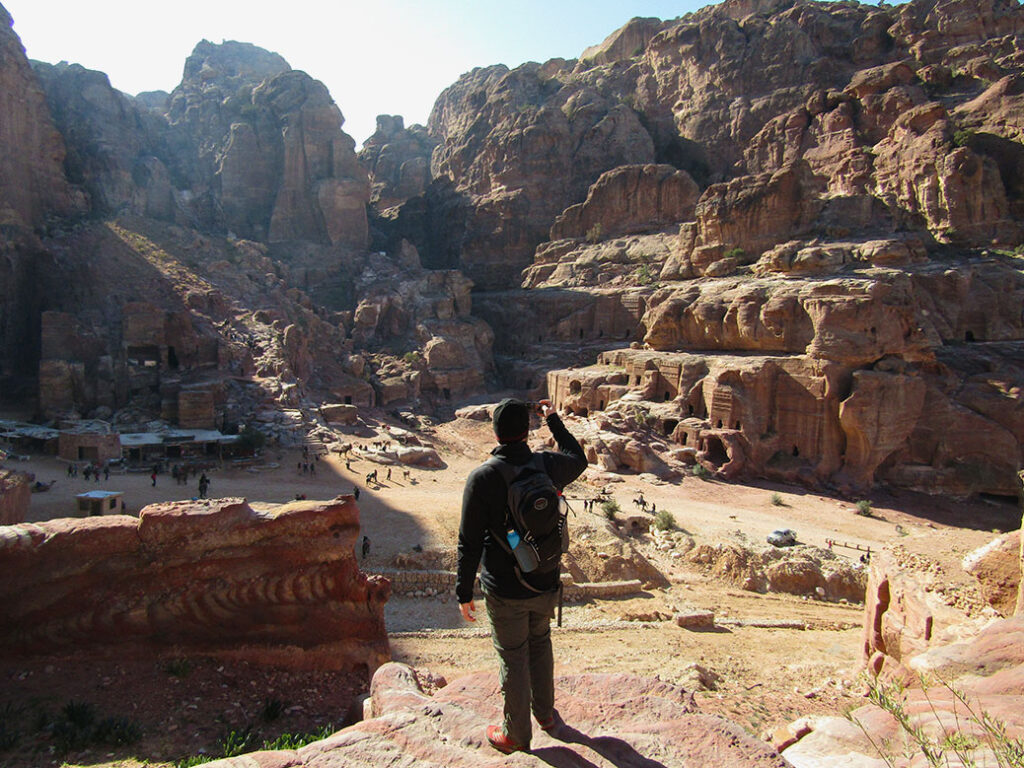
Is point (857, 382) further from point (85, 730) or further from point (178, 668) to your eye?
point (85, 730)

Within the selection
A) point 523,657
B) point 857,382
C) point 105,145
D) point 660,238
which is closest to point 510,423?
point 523,657

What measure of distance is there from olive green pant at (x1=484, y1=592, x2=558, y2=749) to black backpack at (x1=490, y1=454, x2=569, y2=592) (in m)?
0.23

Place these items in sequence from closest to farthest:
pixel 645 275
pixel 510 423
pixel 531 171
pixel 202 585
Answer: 1. pixel 510 423
2. pixel 202 585
3. pixel 645 275
4. pixel 531 171

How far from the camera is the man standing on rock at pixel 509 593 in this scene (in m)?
3.99

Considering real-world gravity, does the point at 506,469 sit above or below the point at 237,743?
above

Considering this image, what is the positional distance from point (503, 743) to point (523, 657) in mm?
519

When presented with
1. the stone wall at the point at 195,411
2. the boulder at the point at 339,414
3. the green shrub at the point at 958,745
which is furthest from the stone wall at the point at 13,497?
the boulder at the point at 339,414

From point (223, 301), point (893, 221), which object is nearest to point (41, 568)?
point (223, 301)

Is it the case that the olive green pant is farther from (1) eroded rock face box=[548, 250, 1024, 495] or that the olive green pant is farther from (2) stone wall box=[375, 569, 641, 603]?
(1) eroded rock face box=[548, 250, 1024, 495]

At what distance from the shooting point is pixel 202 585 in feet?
24.6

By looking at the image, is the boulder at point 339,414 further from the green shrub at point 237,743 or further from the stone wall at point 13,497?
the green shrub at point 237,743

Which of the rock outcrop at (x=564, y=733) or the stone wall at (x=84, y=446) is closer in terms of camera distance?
the rock outcrop at (x=564, y=733)

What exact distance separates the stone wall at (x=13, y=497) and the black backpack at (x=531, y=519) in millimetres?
13712

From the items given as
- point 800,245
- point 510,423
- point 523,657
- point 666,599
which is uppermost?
point 800,245
